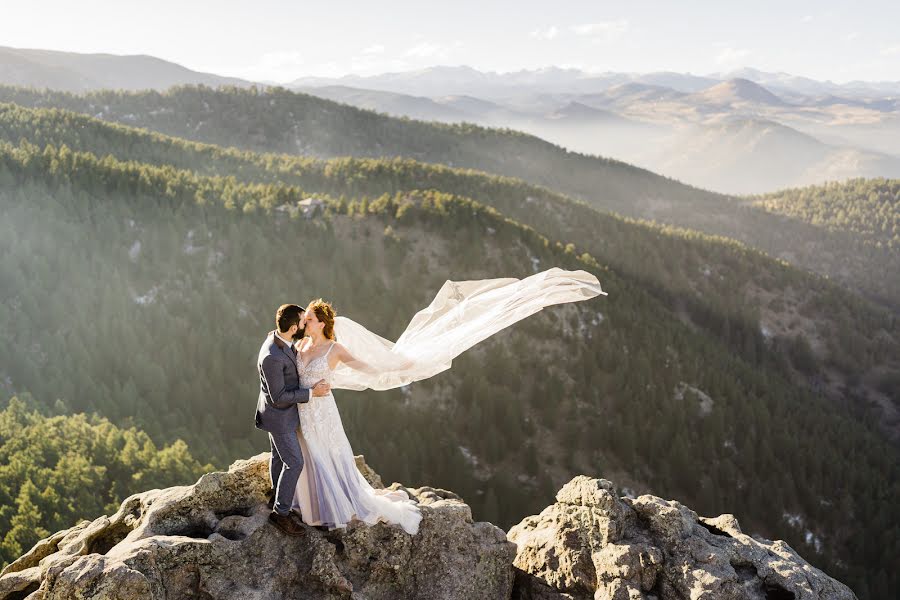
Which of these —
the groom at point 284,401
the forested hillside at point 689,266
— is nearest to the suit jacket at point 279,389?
the groom at point 284,401

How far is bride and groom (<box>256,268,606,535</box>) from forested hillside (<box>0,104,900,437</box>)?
83.7 meters

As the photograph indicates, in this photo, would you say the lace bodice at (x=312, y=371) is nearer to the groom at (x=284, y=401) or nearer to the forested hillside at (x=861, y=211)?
the groom at (x=284, y=401)

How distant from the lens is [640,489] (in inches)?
1795

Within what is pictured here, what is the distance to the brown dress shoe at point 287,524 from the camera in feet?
33.1

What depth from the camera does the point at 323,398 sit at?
10.1 m

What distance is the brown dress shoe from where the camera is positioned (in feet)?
33.1

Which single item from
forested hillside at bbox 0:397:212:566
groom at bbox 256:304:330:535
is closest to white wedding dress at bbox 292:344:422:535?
groom at bbox 256:304:330:535

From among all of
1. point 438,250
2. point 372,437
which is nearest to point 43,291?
point 372,437

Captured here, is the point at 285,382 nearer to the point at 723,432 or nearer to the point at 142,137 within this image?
the point at 723,432

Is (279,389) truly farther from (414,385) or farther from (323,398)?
(414,385)

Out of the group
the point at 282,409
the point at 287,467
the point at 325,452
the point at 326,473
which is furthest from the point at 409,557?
the point at 282,409

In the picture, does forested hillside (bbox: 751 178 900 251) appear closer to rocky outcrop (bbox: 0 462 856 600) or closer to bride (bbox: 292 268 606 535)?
bride (bbox: 292 268 606 535)

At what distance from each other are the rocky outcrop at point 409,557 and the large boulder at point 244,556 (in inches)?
0.8

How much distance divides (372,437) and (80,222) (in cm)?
3501
